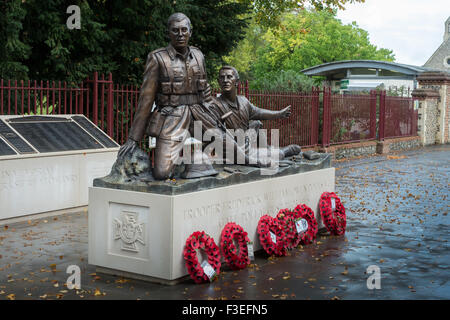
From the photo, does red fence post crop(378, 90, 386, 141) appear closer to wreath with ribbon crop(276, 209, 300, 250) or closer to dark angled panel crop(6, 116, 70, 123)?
dark angled panel crop(6, 116, 70, 123)

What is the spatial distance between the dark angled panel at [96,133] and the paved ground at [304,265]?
1430 mm

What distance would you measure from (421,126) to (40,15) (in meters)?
20.4

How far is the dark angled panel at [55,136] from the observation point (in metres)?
9.77

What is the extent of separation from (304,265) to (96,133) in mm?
5302

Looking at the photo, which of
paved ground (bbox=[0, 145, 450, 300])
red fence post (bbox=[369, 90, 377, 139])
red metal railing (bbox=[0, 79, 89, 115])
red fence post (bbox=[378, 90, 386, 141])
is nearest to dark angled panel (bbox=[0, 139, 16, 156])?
red metal railing (bbox=[0, 79, 89, 115])

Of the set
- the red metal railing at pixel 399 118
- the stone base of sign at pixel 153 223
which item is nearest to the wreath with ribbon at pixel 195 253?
the stone base of sign at pixel 153 223

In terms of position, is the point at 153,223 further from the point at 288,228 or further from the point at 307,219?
the point at 307,219

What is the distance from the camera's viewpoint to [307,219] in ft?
27.3

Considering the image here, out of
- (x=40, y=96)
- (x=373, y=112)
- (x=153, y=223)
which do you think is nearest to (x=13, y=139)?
(x=40, y=96)

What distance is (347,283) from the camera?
633 cm

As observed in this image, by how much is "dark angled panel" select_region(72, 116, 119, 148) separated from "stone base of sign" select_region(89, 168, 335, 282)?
412cm

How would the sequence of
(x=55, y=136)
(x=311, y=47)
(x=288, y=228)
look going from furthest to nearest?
(x=311, y=47), (x=55, y=136), (x=288, y=228)

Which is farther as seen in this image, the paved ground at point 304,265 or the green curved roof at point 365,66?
the green curved roof at point 365,66

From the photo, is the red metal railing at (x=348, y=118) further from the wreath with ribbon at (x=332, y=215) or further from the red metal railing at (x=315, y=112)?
the wreath with ribbon at (x=332, y=215)
